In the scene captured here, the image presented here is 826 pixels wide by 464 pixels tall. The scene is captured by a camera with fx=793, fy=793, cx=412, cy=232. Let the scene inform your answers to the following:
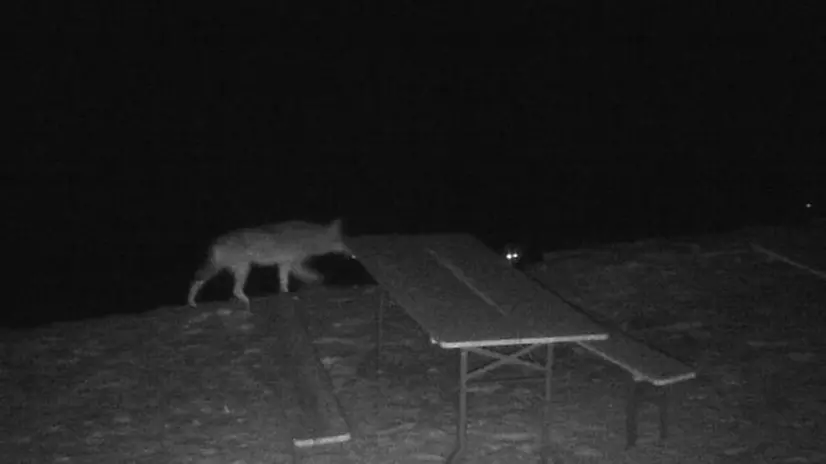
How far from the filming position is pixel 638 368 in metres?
3.17

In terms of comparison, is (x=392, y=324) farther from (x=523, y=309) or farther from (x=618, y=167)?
(x=618, y=167)

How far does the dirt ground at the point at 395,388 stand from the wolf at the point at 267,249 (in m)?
0.22

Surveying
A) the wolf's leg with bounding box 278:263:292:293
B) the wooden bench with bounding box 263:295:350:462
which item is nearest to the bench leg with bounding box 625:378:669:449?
the wooden bench with bounding box 263:295:350:462

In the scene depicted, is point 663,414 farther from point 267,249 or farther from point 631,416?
point 267,249

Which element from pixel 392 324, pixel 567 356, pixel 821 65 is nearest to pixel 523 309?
pixel 567 356

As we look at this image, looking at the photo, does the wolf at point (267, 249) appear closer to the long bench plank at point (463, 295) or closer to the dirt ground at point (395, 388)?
the dirt ground at point (395, 388)

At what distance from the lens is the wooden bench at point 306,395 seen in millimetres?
2713

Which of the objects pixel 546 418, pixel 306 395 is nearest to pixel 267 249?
pixel 306 395

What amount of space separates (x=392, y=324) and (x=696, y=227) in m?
5.34

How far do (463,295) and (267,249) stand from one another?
76.5 inches

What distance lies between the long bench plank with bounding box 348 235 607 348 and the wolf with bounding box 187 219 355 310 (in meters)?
0.80

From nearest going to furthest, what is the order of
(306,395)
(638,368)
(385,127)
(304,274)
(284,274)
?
(306,395), (638,368), (284,274), (304,274), (385,127)

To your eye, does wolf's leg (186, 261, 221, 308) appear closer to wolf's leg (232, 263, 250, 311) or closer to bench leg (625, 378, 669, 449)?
wolf's leg (232, 263, 250, 311)

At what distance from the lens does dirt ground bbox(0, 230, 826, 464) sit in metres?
3.38
